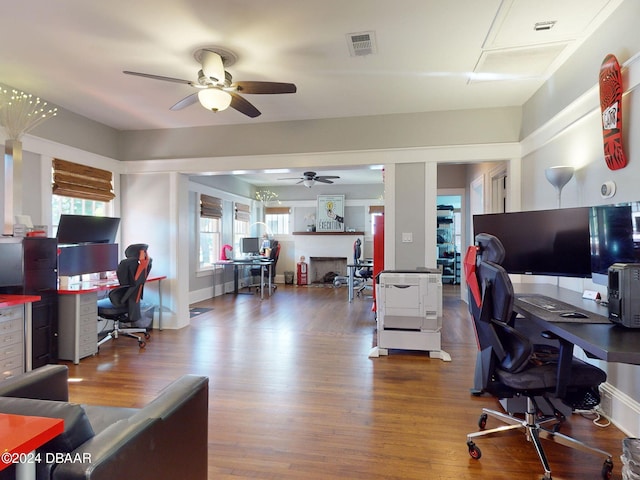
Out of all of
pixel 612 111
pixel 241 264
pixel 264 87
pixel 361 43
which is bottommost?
pixel 241 264

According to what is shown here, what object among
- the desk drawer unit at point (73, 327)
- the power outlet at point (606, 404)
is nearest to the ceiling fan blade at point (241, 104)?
the desk drawer unit at point (73, 327)

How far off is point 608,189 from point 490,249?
3.76 ft

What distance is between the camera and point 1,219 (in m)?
3.38

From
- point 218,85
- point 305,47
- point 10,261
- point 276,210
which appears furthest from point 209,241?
point 305,47

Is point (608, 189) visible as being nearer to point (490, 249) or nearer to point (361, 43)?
point (490, 249)

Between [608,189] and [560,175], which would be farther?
[560,175]

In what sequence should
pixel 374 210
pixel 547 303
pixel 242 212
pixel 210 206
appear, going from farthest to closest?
pixel 374 210
pixel 242 212
pixel 210 206
pixel 547 303

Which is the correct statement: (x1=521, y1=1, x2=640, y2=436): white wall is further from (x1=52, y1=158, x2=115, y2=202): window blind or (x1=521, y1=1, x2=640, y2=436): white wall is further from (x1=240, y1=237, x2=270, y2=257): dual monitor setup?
(x1=240, y1=237, x2=270, y2=257): dual monitor setup

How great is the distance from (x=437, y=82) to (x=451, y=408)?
116 inches

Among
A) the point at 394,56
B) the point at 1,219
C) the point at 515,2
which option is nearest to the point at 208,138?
the point at 1,219

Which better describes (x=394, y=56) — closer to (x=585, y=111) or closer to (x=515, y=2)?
(x=515, y=2)

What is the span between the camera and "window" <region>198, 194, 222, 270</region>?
703 cm

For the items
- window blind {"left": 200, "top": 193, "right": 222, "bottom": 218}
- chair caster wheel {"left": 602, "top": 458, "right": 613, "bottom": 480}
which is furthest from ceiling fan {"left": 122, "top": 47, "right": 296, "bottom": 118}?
window blind {"left": 200, "top": 193, "right": 222, "bottom": 218}

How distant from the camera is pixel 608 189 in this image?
238cm
